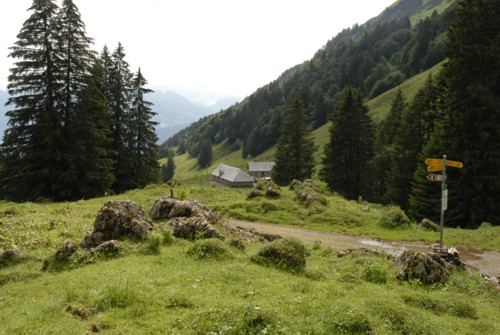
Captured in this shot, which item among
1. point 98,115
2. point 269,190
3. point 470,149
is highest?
point 98,115

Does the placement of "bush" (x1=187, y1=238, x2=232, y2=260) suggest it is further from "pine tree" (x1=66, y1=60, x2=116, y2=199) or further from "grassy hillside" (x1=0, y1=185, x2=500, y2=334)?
"pine tree" (x1=66, y1=60, x2=116, y2=199)

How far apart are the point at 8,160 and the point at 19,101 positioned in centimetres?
546

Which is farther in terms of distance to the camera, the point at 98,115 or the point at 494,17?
the point at 98,115

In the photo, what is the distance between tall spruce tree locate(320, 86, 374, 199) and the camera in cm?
4859

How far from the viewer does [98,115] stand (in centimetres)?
3666

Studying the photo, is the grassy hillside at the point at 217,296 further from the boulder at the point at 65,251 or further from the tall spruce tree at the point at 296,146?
the tall spruce tree at the point at 296,146

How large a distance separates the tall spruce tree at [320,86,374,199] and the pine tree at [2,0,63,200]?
111 ft

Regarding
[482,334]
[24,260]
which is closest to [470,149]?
[482,334]

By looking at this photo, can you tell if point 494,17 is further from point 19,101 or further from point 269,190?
point 19,101

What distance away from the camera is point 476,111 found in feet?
92.4

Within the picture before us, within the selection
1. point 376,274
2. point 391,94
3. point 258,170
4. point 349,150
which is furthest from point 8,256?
point 391,94

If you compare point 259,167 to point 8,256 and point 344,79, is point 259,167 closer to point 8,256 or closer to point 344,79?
point 344,79

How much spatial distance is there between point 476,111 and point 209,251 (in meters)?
26.0

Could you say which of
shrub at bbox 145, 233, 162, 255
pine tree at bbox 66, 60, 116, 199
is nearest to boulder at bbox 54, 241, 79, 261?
shrub at bbox 145, 233, 162, 255
